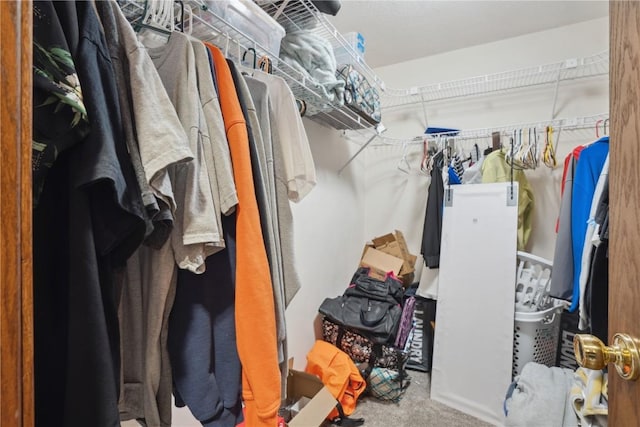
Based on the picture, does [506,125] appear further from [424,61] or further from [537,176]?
[424,61]

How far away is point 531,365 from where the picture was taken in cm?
162

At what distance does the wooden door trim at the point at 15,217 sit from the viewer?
1.06 ft

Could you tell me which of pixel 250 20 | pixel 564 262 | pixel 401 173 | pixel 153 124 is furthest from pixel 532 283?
pixel 153 124

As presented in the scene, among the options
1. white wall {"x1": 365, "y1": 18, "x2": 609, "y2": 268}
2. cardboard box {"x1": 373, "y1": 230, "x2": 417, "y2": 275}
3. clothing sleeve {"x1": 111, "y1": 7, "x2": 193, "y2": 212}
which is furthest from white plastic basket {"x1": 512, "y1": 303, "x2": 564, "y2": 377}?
clothing sleeve {"x1": 111, "y1": 7, "x2": 193, "y2": 212}

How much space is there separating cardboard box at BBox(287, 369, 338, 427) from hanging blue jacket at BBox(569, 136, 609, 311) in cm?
118

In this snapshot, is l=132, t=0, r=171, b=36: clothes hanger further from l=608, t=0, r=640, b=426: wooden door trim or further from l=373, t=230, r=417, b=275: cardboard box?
l=373, t=230, r=417, b=275: cardboard box

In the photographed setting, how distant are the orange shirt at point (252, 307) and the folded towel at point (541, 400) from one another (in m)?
1.30

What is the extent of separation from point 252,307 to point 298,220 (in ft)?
4.25

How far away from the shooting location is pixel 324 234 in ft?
7.38

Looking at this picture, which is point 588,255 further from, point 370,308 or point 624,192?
point 370,308

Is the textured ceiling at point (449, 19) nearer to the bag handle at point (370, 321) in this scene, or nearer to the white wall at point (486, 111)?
the white wall at point (486, 111)

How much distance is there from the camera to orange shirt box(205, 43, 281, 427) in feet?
2.24

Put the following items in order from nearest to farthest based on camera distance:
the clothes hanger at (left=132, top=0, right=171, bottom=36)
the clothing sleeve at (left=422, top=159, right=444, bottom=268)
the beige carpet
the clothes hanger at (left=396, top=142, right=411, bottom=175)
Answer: the clothes hanger at (left=132, top=0, right=171, bottom=36)
the beige carpet
the clothing sleeve at (left=422, top=159, right=444, bottom=268)
the clothes hanger at (left=396, top=142, right=411, bottom=175)

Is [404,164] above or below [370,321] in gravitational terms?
above
